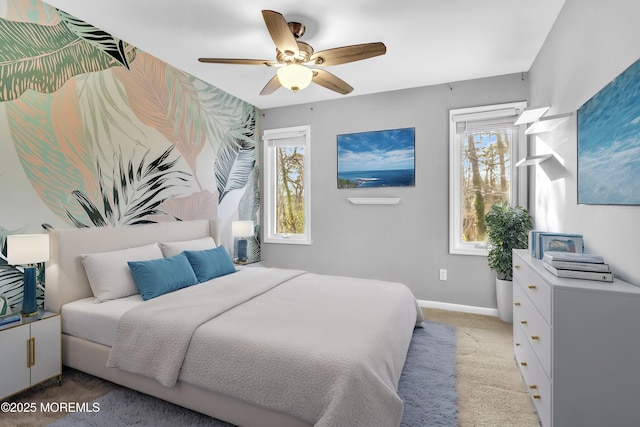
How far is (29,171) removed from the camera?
219 centimetres

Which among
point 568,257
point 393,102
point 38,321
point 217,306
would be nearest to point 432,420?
point 568,257

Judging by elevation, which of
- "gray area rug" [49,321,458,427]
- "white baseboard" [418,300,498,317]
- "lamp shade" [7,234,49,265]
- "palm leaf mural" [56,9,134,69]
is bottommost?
"gray area rug" [49,321,458,427]

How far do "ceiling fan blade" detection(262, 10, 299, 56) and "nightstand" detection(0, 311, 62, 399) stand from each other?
239 cm

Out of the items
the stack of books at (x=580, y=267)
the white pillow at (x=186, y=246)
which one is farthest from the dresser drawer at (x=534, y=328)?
the white pillow at (x=186, y=246)

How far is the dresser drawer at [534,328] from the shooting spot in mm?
1585

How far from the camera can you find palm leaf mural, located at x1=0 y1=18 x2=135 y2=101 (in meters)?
2.10

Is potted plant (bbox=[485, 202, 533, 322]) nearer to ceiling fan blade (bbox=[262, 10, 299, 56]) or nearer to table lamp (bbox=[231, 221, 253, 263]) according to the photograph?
ceiling fan blade (bbox=[262, 10, 299, 56])

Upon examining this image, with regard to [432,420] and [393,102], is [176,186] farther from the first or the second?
[432,420]

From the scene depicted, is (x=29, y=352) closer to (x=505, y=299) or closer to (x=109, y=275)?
(x=109, y=275)

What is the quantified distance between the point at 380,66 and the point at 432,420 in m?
3.11

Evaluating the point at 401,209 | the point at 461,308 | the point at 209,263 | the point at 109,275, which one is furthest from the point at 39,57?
the point at 461,308

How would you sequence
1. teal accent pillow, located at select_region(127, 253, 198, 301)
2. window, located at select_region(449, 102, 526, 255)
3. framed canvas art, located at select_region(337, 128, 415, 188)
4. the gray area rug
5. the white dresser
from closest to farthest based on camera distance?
the white dresser → the gray area rug → teal accent pillow, located at select_region(127, 253, 198, 301) → window, located at select_region(449, 102, 526, 255) → framed canvas art, located at select_region(337, 128, 415, 188)

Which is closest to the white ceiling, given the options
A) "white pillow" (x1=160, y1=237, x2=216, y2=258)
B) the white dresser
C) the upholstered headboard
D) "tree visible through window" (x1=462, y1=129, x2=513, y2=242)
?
"tree visible through window" (x1=462, y1=129, x2=513, y2=242)

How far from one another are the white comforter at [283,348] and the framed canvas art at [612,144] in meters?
1.38
